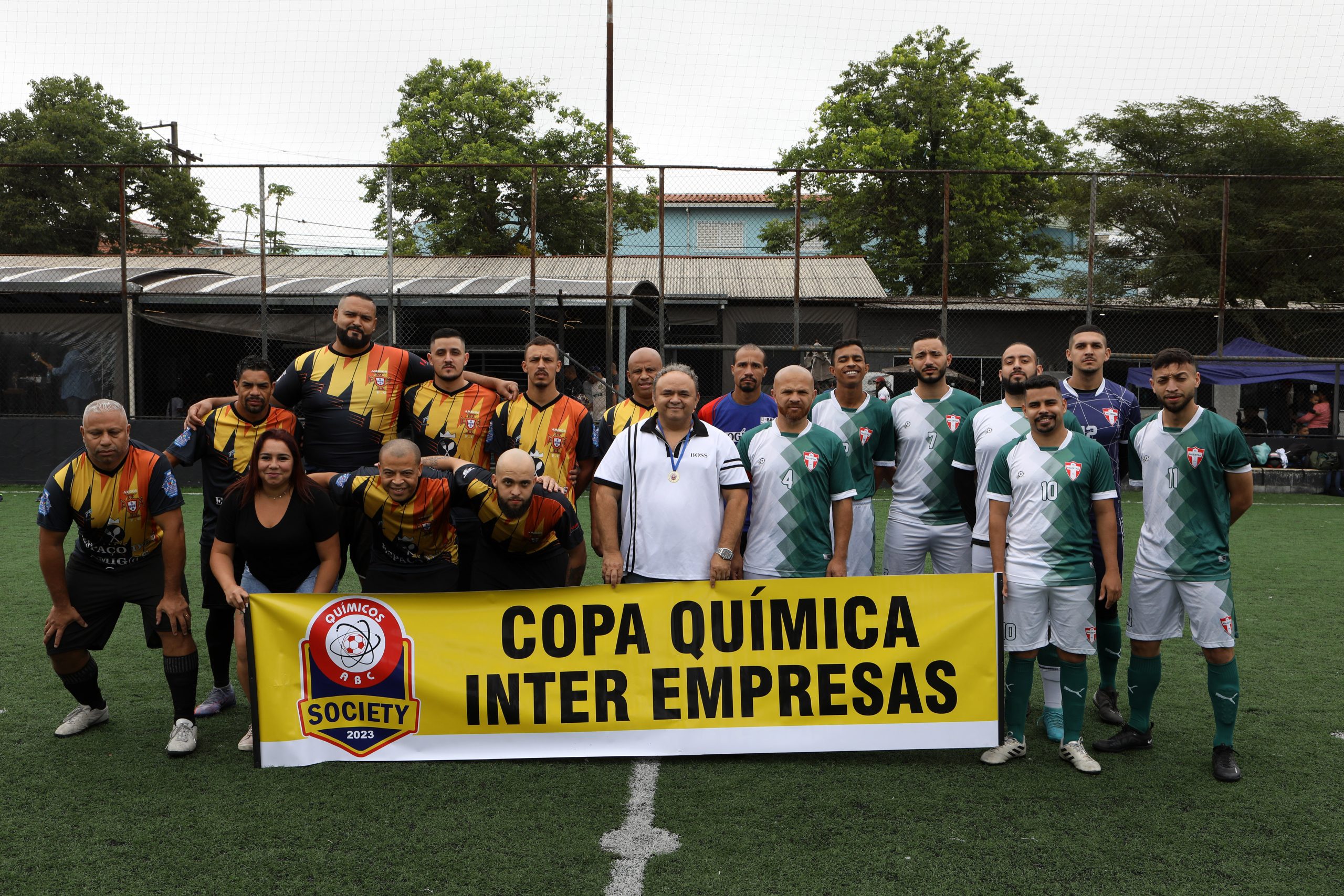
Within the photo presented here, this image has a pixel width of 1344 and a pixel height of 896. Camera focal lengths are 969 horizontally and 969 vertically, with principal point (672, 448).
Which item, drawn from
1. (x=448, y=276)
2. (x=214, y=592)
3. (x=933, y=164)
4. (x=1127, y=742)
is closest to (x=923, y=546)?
(x=1127, y=742)

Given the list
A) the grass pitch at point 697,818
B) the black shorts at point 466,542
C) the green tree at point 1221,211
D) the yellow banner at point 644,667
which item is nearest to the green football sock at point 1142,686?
the grass pitch at point 697,818

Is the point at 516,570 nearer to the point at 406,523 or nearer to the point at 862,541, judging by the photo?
the point at 406,523

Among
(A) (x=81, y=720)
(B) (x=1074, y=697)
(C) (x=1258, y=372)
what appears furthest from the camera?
(C) (x=1258, y=372)

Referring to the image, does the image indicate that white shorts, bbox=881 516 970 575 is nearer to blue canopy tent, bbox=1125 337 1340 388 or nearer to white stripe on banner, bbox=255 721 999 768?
white stripe on banner, bbox=255 721 999 768

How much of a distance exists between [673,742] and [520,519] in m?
1.24

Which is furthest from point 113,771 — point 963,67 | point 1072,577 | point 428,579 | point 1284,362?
point 963,67

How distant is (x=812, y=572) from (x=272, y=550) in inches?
98.5

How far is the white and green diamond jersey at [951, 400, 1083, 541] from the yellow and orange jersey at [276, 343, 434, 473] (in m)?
3.00

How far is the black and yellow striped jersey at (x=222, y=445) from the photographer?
4.99 meters

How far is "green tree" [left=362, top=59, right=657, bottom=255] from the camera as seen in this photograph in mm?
20438

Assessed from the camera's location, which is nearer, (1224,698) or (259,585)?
(1224,698)

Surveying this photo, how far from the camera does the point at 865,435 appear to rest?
5195mm

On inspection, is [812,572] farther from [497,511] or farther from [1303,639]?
[1303,639]

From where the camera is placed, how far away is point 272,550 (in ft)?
14.6
